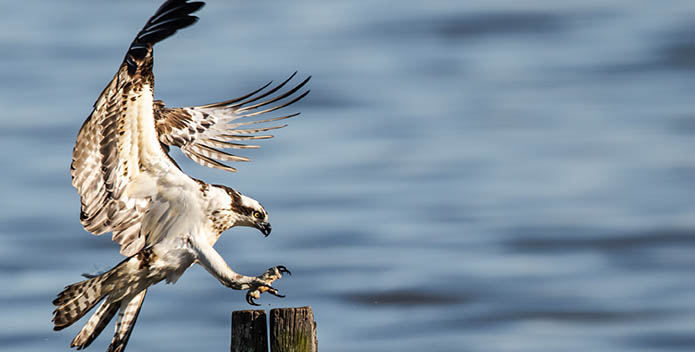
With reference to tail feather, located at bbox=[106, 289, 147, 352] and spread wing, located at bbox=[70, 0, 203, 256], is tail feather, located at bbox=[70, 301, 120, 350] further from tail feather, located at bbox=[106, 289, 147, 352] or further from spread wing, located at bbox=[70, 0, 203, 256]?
spread wing, located at bbox=[70, 0, 203, 256]

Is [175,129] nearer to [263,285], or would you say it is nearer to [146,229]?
[146,229]

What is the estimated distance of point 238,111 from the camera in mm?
10172

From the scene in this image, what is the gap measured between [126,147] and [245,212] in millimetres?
873

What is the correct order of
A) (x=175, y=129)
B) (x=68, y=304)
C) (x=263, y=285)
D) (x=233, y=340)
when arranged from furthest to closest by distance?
1. (x=175, y=129)
2. (x=68, y=304)
3. (x=263, y=285)
4. (x=233, y=340)

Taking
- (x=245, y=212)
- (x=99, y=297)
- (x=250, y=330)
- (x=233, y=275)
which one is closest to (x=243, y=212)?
(x=245, y=212)

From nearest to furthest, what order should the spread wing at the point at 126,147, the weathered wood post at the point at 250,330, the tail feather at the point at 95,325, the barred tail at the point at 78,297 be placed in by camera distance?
the weathered wood post at the point at 250,330, the spread wing at the point at 126,147, the barred tail at the point at 78,297, the tail feather at the point at 95,325

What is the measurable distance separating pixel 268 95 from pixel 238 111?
0.92ft

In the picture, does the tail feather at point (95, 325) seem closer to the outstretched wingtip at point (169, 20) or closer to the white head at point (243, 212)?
the white head at point (243, 212)

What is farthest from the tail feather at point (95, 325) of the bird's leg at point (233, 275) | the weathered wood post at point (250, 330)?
the weathered wood post at point (250, 330)

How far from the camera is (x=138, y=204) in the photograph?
830 cm

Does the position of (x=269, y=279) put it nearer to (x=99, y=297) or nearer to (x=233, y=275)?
(x=233, y=275)

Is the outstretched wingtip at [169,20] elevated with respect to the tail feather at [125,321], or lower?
elevated

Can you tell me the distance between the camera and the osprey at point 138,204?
7691 millimetres

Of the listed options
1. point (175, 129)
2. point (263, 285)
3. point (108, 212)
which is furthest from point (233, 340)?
point (175, 129)
